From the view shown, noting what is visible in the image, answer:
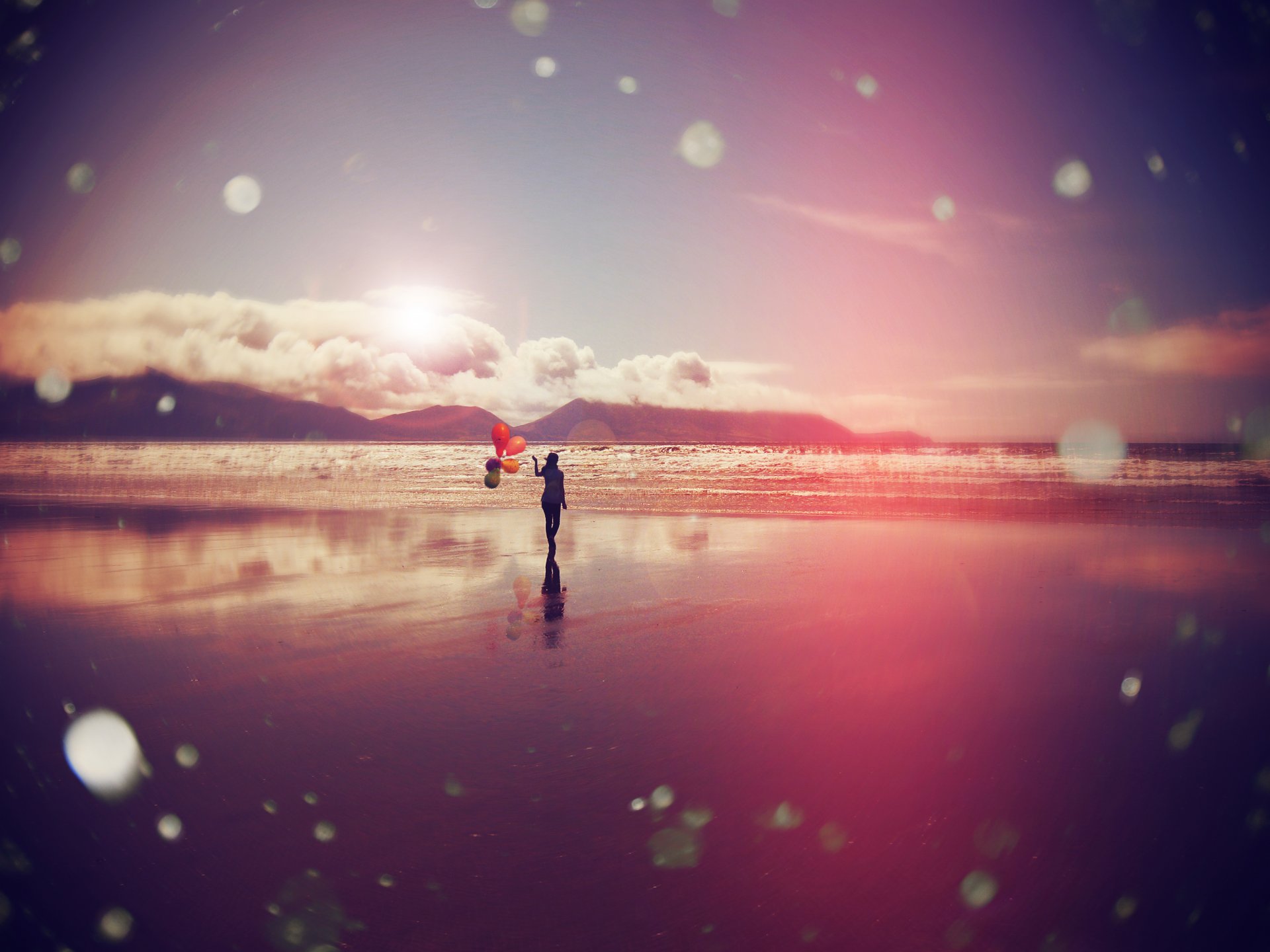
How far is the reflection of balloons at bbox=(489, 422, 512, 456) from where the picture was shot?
15.0 m

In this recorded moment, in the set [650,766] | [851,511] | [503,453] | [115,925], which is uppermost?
[503,453]

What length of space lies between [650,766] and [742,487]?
91.7 feet

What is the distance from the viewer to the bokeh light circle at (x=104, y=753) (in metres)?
4.64

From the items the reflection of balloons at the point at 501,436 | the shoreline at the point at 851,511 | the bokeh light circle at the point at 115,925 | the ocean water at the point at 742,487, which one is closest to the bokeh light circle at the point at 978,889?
the bokeh light circle at the point at 115,925

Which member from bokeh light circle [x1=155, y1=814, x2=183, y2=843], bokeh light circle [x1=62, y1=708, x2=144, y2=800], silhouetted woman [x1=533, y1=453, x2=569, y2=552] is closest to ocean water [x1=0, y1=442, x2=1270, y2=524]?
silhouetted woman [x1=533, y1=453, x2=569, y2=552]

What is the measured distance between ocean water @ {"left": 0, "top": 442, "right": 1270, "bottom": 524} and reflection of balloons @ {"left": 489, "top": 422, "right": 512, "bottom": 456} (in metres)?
7.45

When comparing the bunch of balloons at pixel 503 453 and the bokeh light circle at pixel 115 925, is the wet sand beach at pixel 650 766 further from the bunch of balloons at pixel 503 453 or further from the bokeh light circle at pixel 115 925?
the bunch of balloons at pixel 503 453

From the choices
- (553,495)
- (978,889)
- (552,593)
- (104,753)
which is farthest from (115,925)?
(553,495)

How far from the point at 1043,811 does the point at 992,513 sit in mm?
17650

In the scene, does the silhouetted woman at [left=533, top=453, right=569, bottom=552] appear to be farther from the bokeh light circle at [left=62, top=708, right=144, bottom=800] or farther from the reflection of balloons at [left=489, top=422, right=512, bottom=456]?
the bokeh light circle at [left=62, top=708, right=144, bottom=800]

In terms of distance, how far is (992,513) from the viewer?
20.0 meters

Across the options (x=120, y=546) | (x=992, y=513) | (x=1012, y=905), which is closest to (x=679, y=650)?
(x=1012, y=905)

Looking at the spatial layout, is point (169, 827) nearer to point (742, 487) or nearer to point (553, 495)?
point (553, 495)

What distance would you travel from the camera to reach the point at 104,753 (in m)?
5.16
